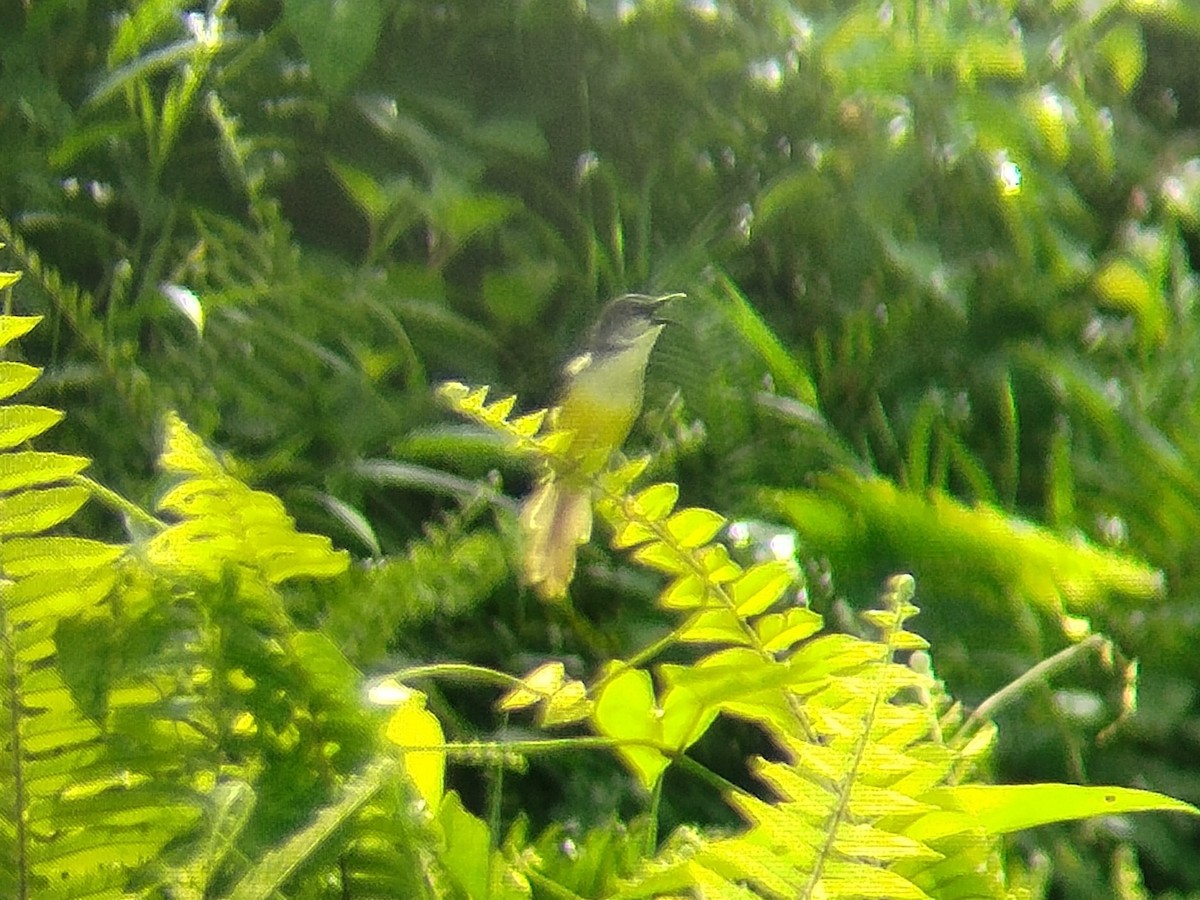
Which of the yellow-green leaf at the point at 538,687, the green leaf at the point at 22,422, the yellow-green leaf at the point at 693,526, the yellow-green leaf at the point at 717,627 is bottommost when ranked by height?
the yellow-green leaf at the point at 538,687

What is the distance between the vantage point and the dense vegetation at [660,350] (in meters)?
0.55

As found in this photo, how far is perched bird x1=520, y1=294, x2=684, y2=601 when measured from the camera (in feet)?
2.22

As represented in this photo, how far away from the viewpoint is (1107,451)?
957 mm

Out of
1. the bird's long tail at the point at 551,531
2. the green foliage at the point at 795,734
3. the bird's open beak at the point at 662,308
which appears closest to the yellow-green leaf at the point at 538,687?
the green foliage at the point at 795,734

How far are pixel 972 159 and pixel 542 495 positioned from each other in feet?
1.72

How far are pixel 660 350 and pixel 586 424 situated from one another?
28 cm

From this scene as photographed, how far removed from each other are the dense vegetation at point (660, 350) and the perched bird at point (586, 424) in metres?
0.03

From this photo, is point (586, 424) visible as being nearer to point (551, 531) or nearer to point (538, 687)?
point (551, 531)

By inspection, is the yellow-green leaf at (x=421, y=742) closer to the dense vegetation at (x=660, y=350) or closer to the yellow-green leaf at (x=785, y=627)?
the dense vegetation at (x=660, y=350)

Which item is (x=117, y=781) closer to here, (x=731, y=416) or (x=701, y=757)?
(x=701, y=757)

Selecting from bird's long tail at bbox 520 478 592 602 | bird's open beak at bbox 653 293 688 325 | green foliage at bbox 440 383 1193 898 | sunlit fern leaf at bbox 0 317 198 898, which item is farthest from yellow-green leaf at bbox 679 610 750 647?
bird's open beak at bbox 653 293 688 325

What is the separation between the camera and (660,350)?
102cm

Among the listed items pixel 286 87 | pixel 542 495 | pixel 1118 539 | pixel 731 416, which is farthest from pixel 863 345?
pixel 286 87

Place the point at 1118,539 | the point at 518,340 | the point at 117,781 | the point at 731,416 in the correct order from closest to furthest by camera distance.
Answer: the point at 117,781, the point at 1118,539, the point at 731,416, the point at 518,340
